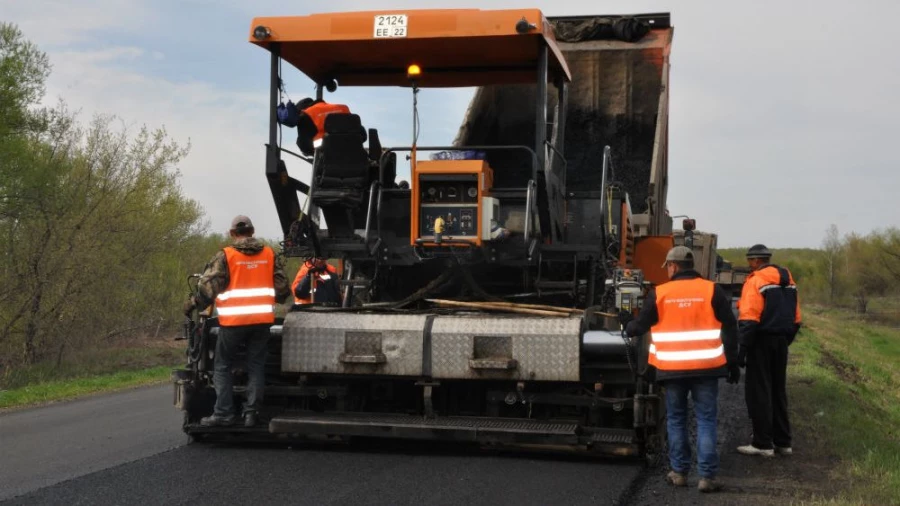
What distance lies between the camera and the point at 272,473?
5.78 metres

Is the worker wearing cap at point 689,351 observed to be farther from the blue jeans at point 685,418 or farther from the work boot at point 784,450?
the work boot at point 784,450

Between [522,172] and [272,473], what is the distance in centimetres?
290

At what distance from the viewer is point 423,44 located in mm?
7094

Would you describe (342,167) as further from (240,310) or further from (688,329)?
(688,329)

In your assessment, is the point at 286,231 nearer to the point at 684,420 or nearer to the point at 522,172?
the point at 522,172

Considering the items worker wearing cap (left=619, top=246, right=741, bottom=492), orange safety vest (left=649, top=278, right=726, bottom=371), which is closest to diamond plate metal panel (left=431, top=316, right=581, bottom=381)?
worker wearing cap (left=619, top=246, right=741, bottom=492)

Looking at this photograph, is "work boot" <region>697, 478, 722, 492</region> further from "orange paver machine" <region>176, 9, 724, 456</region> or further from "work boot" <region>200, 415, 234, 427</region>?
"work boot" <region>200, 415, 234, 427</region>

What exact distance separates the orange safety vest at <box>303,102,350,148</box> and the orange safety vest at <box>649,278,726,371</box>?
280 cm

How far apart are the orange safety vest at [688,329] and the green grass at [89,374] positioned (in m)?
7.79

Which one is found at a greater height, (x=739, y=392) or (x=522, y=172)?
(x=522, y=172)

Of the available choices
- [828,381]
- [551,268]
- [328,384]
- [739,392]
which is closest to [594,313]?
[551,268]

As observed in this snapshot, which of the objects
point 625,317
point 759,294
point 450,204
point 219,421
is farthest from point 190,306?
point 759,294

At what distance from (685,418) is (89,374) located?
518 inches

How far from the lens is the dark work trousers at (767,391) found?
6910 millimetres
